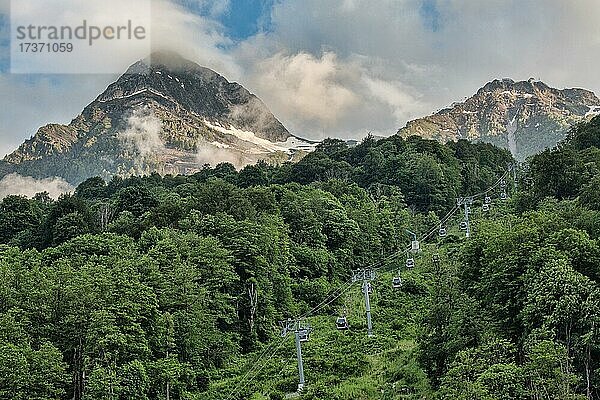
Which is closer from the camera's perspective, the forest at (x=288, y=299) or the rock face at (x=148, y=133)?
the forest at (x=288, y=299)

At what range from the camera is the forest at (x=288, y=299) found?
66.5ft

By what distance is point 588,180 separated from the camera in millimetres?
37125

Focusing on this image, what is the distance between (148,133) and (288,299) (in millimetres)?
62772

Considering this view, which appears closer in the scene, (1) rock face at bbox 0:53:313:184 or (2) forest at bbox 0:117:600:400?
(2) forest at bbox 0:117:600:400

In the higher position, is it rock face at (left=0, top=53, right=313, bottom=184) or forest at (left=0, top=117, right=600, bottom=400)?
rock face at (left=0, top=53, right=313, bottom=184)

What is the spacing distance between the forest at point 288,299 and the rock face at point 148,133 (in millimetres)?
43659

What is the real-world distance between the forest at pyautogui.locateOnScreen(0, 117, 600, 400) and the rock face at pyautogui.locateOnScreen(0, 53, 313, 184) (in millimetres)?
43659

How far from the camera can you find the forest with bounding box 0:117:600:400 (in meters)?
20.3

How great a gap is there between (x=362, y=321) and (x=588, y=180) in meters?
15.4

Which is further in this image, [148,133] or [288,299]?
[148,133]

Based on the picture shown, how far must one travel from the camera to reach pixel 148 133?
9731cm

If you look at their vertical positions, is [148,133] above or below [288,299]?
above

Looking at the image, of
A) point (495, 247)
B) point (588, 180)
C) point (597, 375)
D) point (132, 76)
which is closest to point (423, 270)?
point (588, 180)

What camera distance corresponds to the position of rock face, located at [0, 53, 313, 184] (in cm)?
9650
